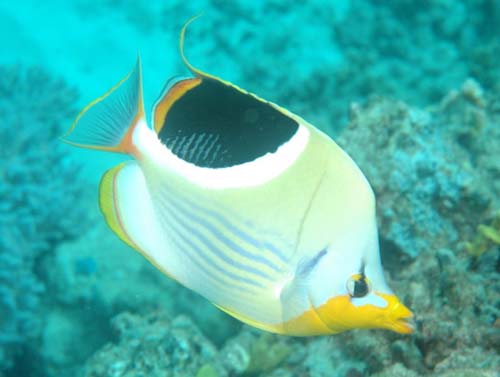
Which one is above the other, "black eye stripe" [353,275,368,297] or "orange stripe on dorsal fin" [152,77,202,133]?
"orange stripe on dorsal fin" [152,77,202,133]

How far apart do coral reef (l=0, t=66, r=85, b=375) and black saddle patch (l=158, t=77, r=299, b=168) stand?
4.02m

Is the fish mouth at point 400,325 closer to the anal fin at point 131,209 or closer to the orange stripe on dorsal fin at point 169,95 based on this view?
the anal fin at point 131,209

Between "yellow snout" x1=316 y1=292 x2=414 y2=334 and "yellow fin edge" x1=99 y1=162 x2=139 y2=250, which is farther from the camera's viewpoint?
"yellow fin edge" x1=99 y1=162 x2=139 y2=250

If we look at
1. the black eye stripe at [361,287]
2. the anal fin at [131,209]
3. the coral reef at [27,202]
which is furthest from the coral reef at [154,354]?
the black eye stripe at [361,287]

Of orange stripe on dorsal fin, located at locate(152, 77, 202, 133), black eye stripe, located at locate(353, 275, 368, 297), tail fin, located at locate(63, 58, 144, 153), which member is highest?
orange stripe on dorsal fin, located at locate(152, 77, 202, 133)

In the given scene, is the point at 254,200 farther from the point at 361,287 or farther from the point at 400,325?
the point at 400,325

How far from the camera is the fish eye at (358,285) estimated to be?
1.14 meters

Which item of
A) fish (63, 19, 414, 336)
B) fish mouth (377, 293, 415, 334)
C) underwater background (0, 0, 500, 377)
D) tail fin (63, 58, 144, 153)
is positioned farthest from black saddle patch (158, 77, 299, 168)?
underwater background (0, 0, 500, 377)

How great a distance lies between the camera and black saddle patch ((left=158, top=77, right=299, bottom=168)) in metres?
1.16

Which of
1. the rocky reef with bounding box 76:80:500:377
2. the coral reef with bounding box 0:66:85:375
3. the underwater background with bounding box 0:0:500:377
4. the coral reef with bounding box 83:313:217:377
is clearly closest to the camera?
the rocky reef with bounding box 76:80:500:377

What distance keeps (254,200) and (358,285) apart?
33cm

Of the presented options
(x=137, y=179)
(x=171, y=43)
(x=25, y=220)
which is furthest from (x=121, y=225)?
(x=171, y=43)

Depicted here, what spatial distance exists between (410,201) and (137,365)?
2.17 metres

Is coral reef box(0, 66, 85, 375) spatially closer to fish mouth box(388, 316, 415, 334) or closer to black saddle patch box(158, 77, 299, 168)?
black saddle patch box(158, 77, 299, 168)
